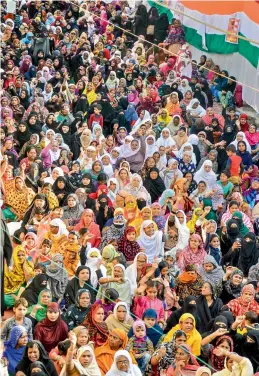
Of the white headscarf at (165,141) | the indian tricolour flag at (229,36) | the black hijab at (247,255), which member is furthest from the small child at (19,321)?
the indian tricolour flag at (229,36)

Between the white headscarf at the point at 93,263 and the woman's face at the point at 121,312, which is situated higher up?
the woman's face at the point at 121,312

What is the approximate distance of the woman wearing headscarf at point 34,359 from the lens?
1018 centimetres

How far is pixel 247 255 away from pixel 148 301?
1.95 meters

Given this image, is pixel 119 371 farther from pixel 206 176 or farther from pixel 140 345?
pixel 206 176

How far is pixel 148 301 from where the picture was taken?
12.3 m

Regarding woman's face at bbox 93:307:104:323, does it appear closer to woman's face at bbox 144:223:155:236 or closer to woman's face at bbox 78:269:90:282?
woman's face at bbox 78:269:90:282

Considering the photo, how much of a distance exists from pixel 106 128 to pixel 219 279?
7099 mm

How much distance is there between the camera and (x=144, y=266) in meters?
12.9

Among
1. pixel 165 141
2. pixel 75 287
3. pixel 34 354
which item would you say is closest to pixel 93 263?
pixel 75 287

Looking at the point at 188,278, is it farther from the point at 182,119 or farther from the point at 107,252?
the point at 182,119

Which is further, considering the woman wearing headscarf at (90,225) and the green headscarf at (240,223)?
the green headscarf at (240,223)

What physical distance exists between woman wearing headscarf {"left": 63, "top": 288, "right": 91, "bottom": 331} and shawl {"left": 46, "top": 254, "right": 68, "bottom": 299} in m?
0.68

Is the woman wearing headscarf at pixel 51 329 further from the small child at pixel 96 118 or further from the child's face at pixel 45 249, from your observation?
the small child at pixel 96 118

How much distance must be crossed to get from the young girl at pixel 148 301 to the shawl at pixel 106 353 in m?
1.19
